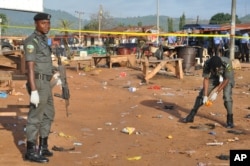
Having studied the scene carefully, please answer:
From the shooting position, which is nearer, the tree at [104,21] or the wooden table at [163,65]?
the wooden table at [163,65]

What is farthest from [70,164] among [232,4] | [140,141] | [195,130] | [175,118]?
[232,4]

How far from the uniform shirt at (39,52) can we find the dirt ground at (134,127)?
1244 mm

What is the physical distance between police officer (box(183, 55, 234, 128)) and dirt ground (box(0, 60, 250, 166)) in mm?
467

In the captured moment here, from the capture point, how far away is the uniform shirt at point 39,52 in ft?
17.4

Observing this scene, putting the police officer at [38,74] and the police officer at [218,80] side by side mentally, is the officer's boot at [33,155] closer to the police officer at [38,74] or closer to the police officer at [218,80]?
the police officer at [38,74]

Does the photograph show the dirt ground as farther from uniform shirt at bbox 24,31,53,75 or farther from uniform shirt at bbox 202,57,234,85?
uniform shirt at bbox 24,31,53,75

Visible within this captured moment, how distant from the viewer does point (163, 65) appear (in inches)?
604

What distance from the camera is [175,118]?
28.8 feet

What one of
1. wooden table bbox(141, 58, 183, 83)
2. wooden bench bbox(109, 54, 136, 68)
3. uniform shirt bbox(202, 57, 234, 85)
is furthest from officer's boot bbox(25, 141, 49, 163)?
wooden bench bbox(109, 54, 136, 68)

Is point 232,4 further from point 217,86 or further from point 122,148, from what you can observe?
point 122,148

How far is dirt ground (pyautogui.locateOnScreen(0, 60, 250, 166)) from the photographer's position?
19.4ft

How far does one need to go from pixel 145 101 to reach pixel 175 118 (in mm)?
2048

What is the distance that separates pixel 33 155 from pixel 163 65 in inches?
407

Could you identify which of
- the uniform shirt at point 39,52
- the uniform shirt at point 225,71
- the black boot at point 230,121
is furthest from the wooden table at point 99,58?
the uniform shirt at point 39,52
